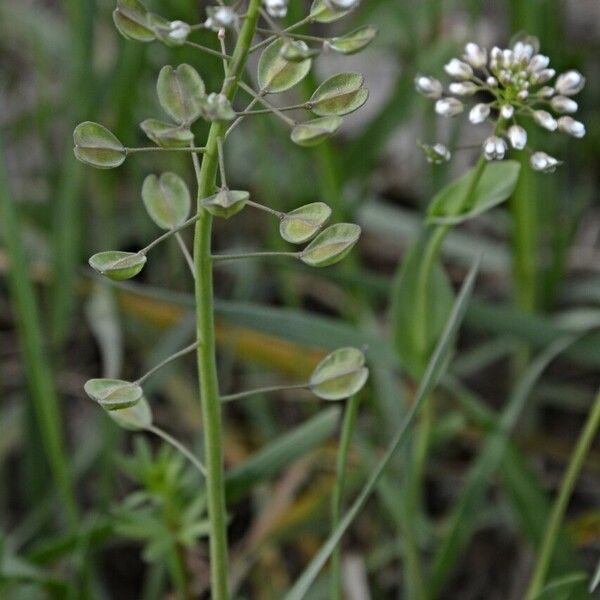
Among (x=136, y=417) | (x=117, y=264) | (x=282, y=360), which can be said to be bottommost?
(x=282, y=360)

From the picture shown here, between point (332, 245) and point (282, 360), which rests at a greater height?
point (332, 245)

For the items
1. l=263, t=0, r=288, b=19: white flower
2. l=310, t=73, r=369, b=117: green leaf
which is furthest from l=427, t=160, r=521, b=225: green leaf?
l=263, t=0, r=288, b=19: white flower

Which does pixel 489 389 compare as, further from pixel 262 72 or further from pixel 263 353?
pixel 262 72

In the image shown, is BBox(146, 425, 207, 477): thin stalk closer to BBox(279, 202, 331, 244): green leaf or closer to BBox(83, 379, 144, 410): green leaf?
BBox(83, 379, 144, 410): green leaf

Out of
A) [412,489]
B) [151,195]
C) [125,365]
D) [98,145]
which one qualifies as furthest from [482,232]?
[98,145]

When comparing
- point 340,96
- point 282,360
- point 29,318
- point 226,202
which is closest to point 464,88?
point 340,96

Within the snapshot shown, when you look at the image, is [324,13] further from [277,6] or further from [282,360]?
[282,360]
